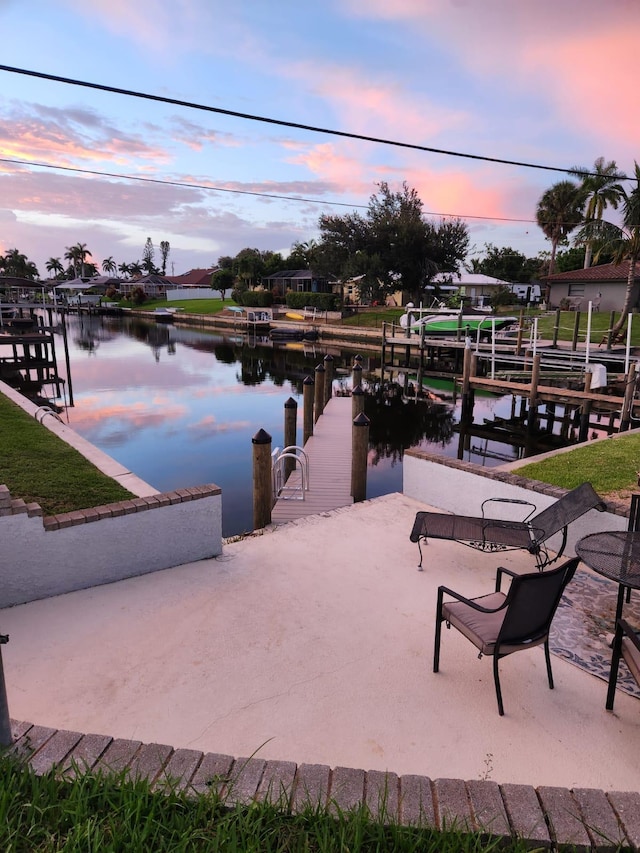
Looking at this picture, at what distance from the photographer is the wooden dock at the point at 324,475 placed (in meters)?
8.66

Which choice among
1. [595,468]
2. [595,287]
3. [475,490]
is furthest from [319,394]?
[595,287]

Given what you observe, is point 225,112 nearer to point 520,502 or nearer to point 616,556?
point 520,502

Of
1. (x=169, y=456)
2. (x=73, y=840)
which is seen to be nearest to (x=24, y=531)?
(x=73, y=840)

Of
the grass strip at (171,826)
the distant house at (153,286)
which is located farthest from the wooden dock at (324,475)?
the distant house at (153,286)

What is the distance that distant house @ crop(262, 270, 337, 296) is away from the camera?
69438mm

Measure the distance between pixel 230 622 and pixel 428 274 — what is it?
4601 centimetres

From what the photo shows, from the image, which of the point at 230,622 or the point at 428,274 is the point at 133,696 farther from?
the point at 428,274

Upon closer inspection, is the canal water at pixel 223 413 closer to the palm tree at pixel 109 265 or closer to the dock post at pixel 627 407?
the dock post at pixel 627 407

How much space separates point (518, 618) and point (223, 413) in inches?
720

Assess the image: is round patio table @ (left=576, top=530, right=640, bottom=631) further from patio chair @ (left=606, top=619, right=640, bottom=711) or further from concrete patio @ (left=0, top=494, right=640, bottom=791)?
concrete patio @ (left=0, top=494, right=640, bottom=791)

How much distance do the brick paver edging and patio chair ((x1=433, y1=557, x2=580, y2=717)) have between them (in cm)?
93

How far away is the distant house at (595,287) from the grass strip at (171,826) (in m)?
35.6

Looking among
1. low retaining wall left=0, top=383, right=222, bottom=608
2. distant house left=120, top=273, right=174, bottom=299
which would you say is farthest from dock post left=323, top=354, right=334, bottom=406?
distant house left=120, top=273, right=174, bottom=299

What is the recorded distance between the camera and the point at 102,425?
18219mm
